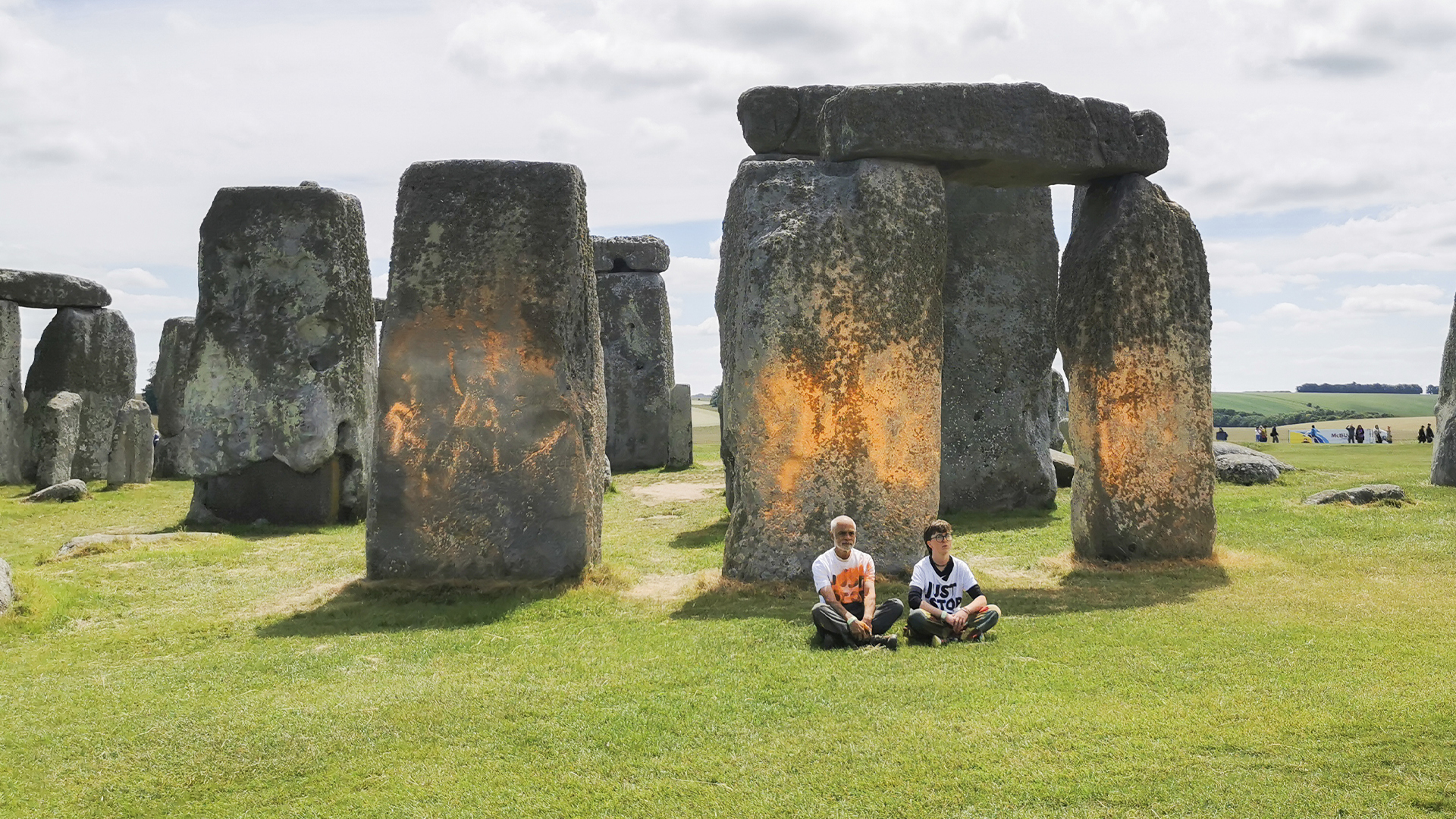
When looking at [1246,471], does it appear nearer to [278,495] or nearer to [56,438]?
[278,495]

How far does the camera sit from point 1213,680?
6734 mm

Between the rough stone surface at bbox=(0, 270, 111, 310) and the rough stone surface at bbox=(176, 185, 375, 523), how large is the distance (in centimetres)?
823

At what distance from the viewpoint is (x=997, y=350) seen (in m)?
15.4

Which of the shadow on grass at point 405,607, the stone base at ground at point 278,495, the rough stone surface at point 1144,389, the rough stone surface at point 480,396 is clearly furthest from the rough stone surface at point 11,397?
the rough stone surface at point 1144,389

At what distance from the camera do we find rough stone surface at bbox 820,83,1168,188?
9.80 m

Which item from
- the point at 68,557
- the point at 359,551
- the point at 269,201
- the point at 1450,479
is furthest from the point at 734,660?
the point at 1450,479

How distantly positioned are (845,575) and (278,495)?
9661 mm

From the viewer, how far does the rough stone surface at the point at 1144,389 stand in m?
10.7

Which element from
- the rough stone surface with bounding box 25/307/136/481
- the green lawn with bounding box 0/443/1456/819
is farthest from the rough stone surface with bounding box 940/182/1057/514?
the rough stone surface with bounding box 25/307/136/481

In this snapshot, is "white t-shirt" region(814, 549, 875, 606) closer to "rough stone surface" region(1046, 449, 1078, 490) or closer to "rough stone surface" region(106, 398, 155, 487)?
"rough stone surface" region(1046, 449, 1078, 490)

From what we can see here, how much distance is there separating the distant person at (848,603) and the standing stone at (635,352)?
1634 centimetres

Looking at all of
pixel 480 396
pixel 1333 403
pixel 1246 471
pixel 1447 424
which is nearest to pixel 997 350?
pixel 1246 471

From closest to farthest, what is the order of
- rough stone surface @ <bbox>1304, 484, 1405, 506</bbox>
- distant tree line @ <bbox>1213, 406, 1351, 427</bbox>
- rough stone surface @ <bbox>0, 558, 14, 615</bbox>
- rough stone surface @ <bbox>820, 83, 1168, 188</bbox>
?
rough stone surface @ <bbox>0, 558, 14, 615</bbox>, rough stone surface @ <bbox>820, 83, 1168, 188</bbox>, rough stone surface @ <bbox>1304, 484, 1405, 506</bbox>, distant tree line @ <bbox>1213, 406, 1351, 427</bbox>

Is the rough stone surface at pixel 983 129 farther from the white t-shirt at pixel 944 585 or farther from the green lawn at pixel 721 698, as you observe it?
the white t-shirt at pixel 944 585
